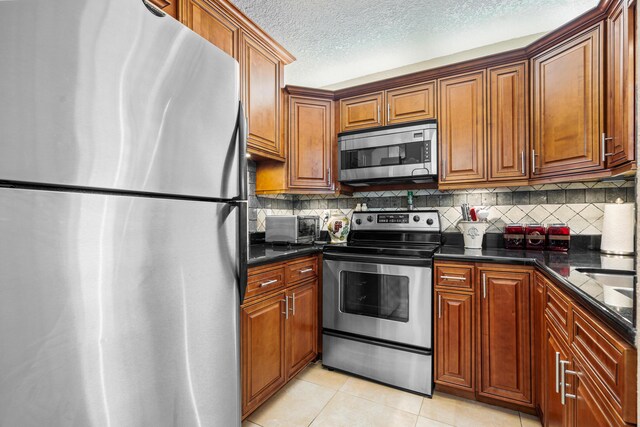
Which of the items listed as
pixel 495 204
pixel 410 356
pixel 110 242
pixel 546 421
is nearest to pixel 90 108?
pixel 110 242

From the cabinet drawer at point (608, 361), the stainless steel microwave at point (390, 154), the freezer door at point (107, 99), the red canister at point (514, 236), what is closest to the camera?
the freezer door at point (107, 99)

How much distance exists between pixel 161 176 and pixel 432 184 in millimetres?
2215

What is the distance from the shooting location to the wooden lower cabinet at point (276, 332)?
5.43 feet

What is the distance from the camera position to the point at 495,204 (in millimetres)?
2383

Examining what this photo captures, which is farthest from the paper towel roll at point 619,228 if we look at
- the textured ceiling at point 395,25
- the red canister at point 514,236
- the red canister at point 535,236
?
the textured ceiling at point 395,25

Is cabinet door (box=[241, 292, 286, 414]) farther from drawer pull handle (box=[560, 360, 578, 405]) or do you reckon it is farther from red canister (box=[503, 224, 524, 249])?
red canister (box=[503, 224, 524, 249])

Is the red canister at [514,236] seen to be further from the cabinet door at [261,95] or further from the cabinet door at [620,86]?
the cabinet door at [261,95]

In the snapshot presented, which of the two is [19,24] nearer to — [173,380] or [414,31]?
[173,380]

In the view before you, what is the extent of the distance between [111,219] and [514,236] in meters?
2.41

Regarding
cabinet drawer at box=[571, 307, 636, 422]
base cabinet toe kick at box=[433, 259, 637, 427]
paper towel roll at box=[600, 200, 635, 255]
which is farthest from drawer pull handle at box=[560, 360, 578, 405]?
paper towel roll at box=[600, 200, 635, 255]

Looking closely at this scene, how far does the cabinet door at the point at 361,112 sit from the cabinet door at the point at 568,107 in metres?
1.08

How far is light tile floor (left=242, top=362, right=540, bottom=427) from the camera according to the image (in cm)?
172

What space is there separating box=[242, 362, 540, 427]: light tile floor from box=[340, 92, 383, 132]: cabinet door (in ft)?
6.60

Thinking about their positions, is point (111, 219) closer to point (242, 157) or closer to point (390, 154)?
point (242, 157)
